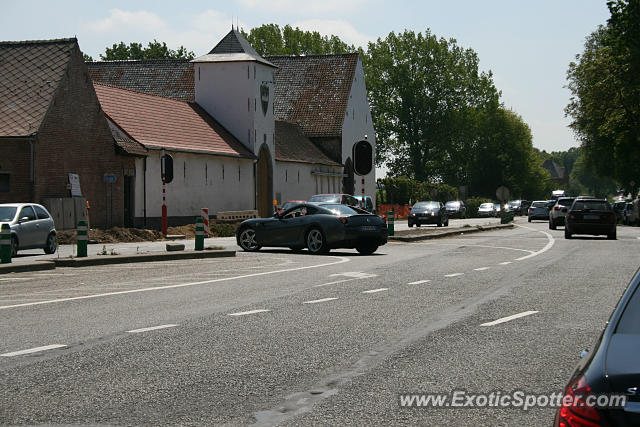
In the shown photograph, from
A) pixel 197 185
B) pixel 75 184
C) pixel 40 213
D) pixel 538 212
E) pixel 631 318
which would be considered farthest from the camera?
pixel 538 212

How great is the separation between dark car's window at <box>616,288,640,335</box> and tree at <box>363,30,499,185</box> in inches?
3651

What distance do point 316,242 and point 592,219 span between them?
15.5 m

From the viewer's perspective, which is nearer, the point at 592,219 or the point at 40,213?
the point at 40,213

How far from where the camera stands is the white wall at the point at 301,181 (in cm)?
5816

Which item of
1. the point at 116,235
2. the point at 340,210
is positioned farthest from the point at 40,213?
the point at 340,210

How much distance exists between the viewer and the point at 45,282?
16.6 meters

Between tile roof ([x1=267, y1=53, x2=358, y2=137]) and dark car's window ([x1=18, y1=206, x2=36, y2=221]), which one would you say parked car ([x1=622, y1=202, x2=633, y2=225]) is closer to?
tile roof ([x1=267, y1=53, x2=358, y2=137])

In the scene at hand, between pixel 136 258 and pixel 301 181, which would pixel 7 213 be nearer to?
pixel 136 258

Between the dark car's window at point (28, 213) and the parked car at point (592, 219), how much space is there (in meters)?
20.5

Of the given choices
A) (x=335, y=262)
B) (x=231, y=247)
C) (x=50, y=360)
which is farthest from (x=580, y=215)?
(x=50, y=360)

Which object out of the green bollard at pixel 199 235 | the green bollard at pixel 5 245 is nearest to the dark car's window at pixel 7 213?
the green bollard at pixel 5 245

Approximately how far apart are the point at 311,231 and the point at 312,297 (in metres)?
11.3

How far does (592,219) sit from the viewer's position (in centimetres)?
3600

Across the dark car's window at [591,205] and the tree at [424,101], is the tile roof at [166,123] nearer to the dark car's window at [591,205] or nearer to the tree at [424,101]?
the dark car's window at [591,205]
